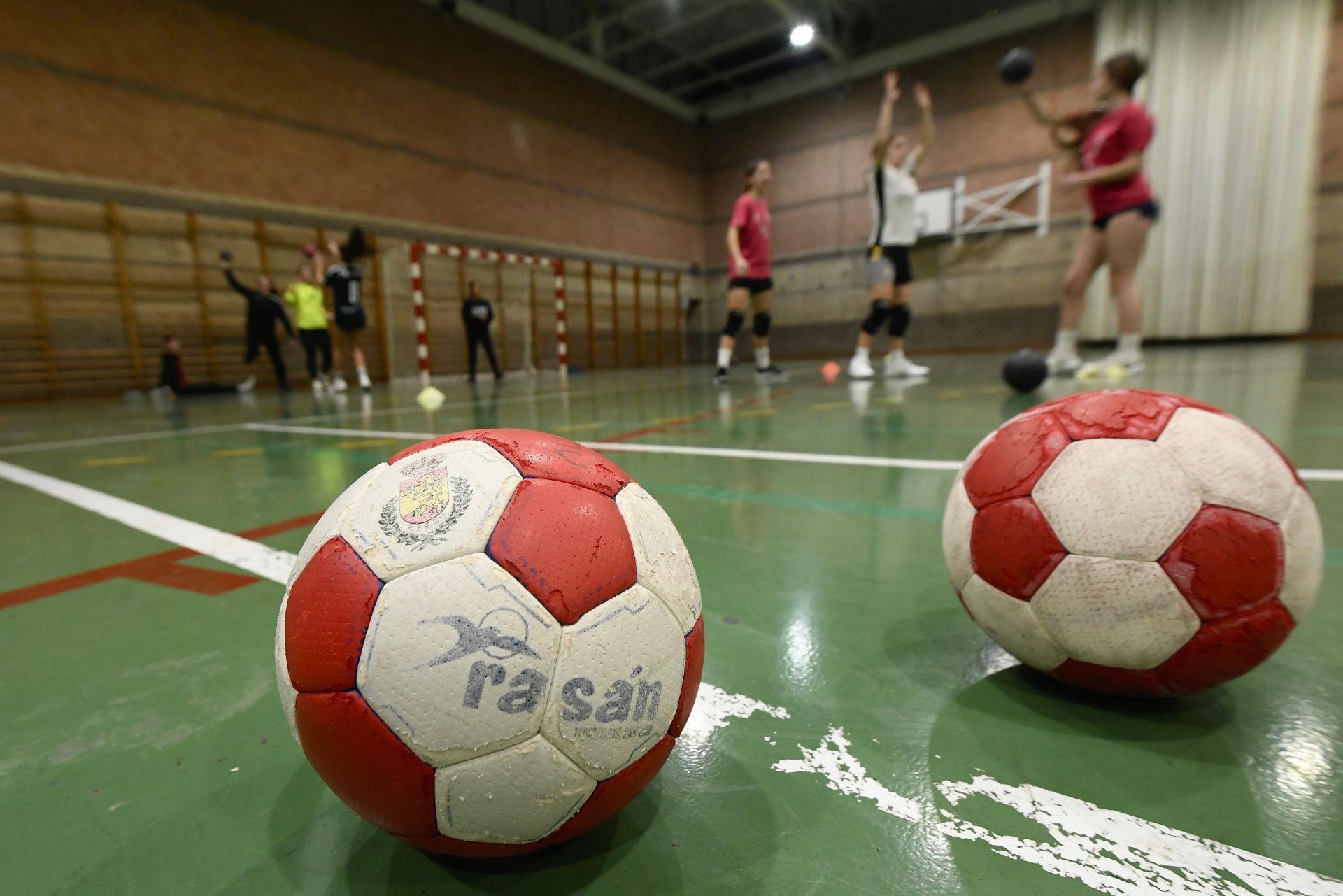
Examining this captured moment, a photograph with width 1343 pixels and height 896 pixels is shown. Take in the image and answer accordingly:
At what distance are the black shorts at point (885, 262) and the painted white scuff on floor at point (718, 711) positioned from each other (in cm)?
701

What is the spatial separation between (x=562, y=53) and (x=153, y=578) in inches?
667

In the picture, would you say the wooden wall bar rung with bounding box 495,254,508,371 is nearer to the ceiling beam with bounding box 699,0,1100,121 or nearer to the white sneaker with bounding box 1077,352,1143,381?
the ceiling beam with bounding box 699,0,1100,121

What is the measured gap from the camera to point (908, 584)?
5.37ft

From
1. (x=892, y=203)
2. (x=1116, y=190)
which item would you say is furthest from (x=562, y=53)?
(x=1116, y=190)

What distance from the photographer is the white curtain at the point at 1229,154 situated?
12.2 meters

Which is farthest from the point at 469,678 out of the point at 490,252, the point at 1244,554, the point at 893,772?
the point at 490,252

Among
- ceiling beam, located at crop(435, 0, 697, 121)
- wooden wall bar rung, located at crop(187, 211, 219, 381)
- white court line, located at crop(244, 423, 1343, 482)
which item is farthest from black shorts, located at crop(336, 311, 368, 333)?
ceiling beam, located at crop(435, 0, 697, 121)

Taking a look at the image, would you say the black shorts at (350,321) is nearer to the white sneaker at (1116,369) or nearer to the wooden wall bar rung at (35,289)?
the wooden wall bar rung at (35,289)

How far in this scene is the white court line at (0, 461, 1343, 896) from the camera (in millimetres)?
728

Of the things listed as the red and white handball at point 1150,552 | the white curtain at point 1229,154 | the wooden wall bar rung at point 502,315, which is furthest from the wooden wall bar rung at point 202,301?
the white curtain at point 1229,154

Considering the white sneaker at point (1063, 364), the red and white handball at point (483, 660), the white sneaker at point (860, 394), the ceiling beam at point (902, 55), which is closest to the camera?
the red and white handball at point (483, 660)

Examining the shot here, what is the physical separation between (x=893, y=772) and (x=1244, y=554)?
66cm

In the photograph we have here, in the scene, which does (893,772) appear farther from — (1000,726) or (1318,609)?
(1318,609)

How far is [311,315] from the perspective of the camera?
33.0 feet
